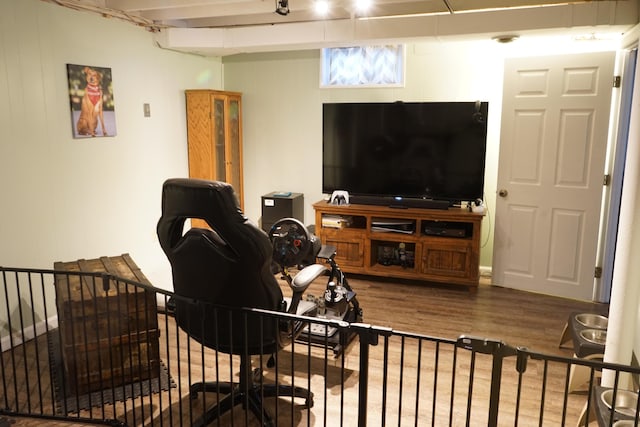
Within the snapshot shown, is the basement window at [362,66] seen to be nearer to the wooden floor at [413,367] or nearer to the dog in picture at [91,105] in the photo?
the wooden floor at [413,367]

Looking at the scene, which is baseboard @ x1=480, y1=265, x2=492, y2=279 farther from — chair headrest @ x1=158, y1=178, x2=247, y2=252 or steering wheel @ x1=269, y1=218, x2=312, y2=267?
chair headrest @ x1=158, y1=178, x2=247, y2=252

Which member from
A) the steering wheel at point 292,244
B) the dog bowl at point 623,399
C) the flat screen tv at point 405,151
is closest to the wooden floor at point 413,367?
the dog bowl at point 623,399

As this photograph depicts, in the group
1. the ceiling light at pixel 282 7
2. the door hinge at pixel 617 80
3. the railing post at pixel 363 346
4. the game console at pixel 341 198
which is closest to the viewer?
the railing post at pixel 363 346

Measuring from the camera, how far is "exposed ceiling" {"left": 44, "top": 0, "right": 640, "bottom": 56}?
389cm

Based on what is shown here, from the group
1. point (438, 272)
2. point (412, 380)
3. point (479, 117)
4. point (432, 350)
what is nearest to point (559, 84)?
point (479, 117)

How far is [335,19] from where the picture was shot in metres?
4.57

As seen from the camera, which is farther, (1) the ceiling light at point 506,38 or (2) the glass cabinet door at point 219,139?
(2) the glass cabinet door at point 219,139

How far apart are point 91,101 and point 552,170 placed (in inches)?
156

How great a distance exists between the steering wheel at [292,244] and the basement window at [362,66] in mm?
2584

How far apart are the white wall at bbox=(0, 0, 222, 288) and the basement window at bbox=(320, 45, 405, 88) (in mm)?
1484

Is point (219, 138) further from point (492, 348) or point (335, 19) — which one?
point (492, 348)

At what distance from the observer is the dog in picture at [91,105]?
4.00 meters

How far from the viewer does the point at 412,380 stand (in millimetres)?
3160

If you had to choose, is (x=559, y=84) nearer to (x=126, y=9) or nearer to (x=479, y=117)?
(x=479, y=117)
